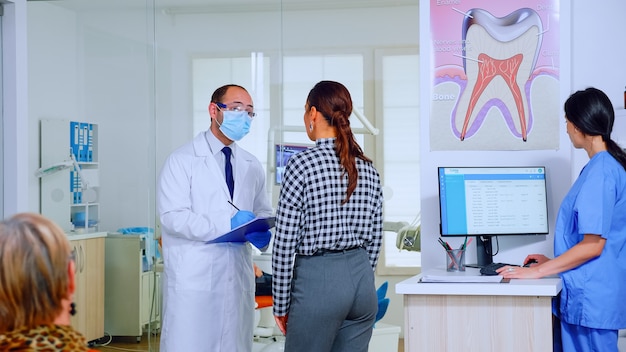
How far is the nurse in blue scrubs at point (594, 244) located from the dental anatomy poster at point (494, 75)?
51cm

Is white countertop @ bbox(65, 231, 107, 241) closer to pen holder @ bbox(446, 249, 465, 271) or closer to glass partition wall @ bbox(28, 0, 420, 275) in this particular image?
glass partition wall @ bbox(28, 0, 420, 275)

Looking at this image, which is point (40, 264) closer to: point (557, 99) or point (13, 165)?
point (557, 99)

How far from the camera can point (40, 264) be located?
128 centimetres

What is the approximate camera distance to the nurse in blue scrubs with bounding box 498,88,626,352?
2.58 m

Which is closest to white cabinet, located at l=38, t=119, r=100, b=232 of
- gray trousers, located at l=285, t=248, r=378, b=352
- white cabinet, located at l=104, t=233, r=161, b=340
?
white cabinet, located at l=104, t=233, r=161, b=340

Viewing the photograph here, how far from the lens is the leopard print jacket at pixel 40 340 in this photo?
4.21ft

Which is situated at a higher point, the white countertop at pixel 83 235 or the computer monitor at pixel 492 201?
the computer monitor at pixel 492 201

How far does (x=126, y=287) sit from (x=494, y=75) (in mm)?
2558

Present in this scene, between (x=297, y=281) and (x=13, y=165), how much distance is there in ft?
6.42

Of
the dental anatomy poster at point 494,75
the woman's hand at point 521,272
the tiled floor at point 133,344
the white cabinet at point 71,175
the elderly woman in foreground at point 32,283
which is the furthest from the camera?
the white cabinet at point 71,175

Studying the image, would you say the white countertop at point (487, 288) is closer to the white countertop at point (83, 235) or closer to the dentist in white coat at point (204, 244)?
the dentist in white coat at point (204, 244)

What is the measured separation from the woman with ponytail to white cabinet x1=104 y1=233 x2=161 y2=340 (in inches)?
88.7

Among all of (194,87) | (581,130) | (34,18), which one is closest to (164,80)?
(194,87)

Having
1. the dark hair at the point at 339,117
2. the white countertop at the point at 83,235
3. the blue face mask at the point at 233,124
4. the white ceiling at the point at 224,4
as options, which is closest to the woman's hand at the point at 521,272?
the dark hair at the point at 339,117
